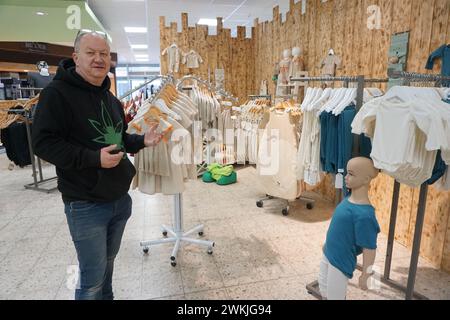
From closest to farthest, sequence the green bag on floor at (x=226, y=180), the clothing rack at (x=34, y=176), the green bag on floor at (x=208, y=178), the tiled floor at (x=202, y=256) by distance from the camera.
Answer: the tiled floor at (x=202, y=256) → the clothing rack at (x=34, y=176) → the green bag on floor at (x=226, y=180) → the green bag on floor at (x=208, y=178)

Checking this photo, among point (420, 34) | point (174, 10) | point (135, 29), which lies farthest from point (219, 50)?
point (420, 34)

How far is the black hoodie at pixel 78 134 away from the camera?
1329 millimetres

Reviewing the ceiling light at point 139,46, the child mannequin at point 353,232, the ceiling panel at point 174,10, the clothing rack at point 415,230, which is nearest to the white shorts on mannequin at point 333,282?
the child mannequin at point 353,232

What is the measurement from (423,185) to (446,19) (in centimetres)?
144

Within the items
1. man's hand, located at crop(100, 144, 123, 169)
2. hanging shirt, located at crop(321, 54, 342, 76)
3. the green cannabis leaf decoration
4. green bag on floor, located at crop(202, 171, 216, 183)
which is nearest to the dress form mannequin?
hanging shirt, located at crop(321, 54, 342, 76)

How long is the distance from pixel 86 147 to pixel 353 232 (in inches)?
56.1

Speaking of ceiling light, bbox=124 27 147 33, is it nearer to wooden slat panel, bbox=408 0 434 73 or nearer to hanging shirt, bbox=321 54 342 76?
hanging shirt, bbox=321 54 342 76

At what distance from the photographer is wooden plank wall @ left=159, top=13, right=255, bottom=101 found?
6371 mm

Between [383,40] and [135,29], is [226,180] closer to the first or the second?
[383,40]

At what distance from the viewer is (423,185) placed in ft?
6.53

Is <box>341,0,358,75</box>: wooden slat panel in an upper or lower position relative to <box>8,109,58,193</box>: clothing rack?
upper

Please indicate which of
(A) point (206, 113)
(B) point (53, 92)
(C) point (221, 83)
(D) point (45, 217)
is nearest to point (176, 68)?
(C) point (221, 83)

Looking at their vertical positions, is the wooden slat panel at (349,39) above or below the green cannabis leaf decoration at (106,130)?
above

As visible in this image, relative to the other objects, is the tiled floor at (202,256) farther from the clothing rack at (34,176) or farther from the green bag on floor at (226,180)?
the green bag on floor at (226,180)
